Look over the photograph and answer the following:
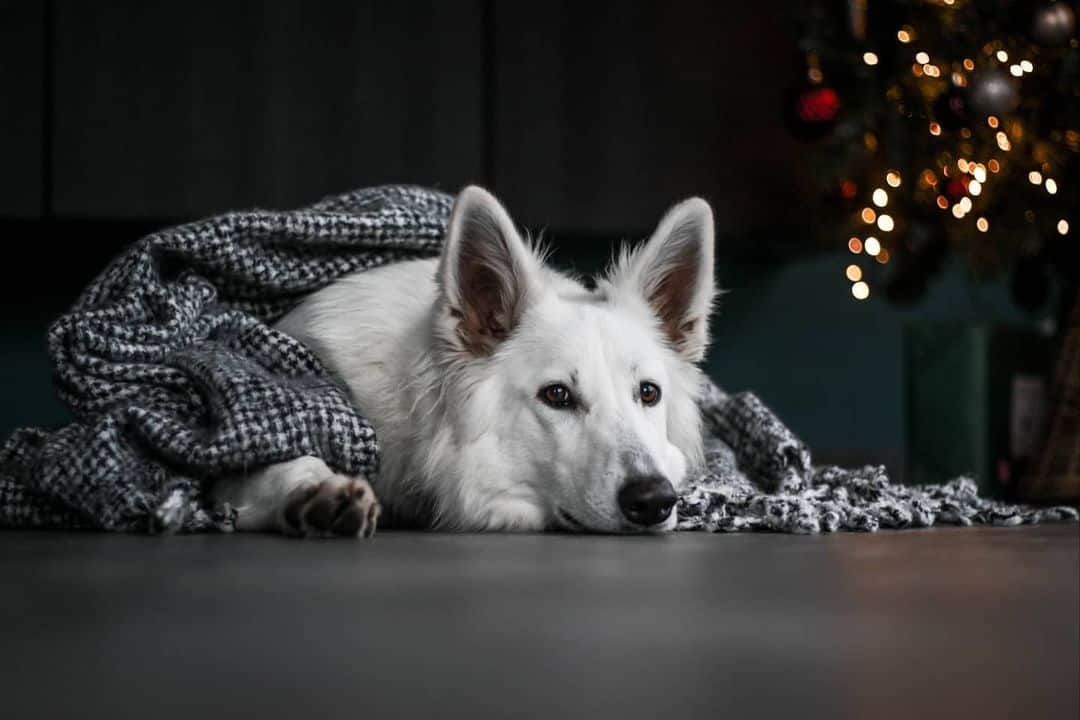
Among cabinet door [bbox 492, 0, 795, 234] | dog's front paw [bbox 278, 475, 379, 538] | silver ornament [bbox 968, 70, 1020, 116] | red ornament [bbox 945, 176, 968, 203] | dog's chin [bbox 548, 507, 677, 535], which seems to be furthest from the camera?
cabinet door [bbox 492, 0, 795, 234]

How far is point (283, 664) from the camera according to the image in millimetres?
873

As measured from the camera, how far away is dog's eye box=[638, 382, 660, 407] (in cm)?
181

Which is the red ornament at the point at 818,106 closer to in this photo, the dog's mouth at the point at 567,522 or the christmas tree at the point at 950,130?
the christmas tree at the point at 950,130

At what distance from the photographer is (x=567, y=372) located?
5.74 feet

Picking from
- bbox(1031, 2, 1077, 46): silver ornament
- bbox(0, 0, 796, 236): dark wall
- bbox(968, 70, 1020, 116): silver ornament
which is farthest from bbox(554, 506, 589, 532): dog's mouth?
bbox(0, 0, 796, 236): dark wall

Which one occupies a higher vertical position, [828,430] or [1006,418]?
[1006,418]

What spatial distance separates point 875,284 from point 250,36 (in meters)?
2.19

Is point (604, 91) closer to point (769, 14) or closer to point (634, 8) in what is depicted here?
point (634, 8)

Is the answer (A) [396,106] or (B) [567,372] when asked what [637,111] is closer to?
(A) [396,106]

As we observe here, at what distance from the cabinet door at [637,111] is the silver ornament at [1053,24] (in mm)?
1153

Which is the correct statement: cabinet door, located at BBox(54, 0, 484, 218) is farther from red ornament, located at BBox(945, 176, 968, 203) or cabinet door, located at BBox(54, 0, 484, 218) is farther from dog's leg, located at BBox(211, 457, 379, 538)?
dog's leg, located at BBox(211, 457, 379, 538)

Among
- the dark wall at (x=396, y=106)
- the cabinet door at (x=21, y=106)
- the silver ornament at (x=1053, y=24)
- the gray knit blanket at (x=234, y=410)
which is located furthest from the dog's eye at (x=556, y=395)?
the cabinet door at (x=21, y=106)

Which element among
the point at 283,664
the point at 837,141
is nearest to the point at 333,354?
the point at 283,664

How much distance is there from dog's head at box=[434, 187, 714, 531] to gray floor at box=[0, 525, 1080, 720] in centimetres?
25
